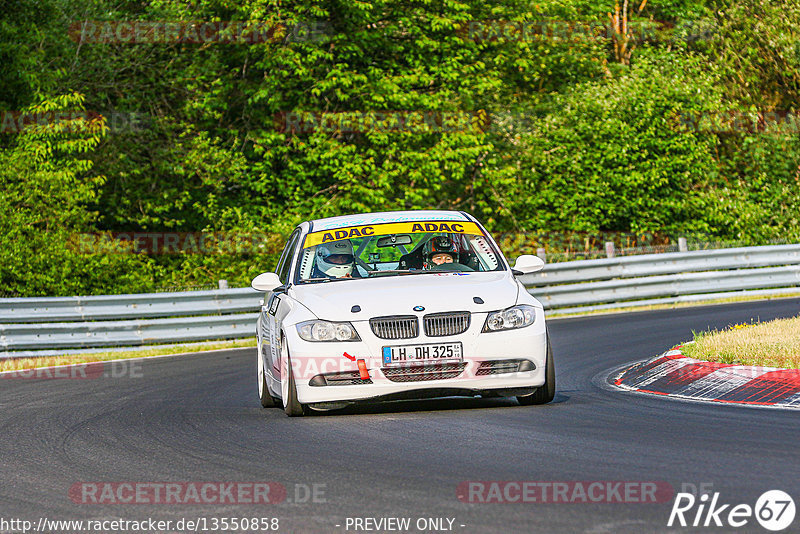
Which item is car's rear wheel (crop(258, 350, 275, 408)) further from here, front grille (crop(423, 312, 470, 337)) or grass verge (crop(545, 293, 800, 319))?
grass verge (crop(545, 293, 800, 319))

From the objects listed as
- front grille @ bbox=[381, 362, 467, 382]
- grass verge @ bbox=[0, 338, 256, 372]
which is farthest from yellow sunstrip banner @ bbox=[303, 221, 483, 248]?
grass verge @ bbox=[0, 338, 256, 372]

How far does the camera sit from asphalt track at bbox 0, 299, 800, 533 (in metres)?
6.01

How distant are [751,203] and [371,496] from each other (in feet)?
102

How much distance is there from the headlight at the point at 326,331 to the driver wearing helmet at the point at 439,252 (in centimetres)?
152

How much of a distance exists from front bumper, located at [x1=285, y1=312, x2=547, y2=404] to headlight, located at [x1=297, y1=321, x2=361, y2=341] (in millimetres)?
44

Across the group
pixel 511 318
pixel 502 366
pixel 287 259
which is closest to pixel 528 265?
pixel 511 318

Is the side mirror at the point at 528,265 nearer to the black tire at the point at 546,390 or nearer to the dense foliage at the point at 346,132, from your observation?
the black tire at the point at 546,390

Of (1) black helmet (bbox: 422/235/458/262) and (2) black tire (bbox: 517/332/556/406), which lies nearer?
(2) black tire (bbox: 517/332/556/406)

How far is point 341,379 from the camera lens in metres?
9.52

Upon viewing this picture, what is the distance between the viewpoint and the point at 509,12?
41812 mm

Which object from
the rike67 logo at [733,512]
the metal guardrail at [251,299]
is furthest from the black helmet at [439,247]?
the metal guardrail at [251,299]

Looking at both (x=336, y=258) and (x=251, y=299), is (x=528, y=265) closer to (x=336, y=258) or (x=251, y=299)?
(x=336, y=258)

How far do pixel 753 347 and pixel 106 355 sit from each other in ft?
37.7

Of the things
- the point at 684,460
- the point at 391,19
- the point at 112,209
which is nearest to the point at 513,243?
the point at 391,19
